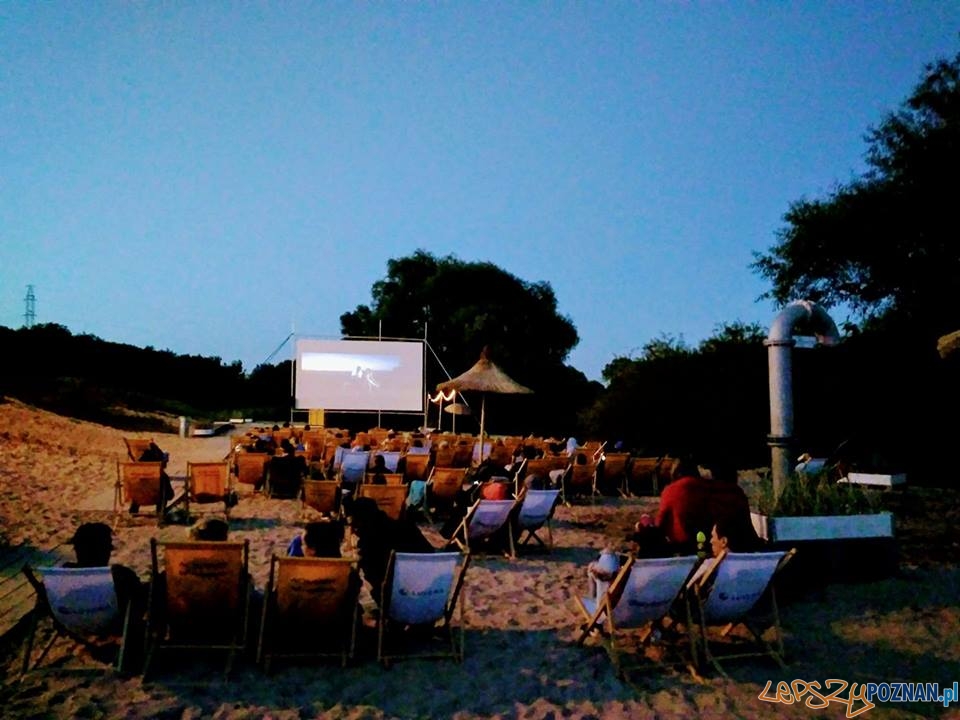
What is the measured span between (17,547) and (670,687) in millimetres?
6141

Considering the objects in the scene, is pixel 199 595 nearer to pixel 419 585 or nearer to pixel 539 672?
pixel 419 585

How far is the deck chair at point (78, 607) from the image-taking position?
3850 millimetres

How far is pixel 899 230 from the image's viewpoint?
17500 millimetres

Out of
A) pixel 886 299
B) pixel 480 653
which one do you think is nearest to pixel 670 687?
pixel 480 653

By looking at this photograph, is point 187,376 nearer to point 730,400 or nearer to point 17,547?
point 730,400

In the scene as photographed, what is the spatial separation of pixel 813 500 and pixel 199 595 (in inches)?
176

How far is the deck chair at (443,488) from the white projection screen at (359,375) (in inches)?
573

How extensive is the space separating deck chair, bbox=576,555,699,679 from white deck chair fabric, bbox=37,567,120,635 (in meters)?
2.60

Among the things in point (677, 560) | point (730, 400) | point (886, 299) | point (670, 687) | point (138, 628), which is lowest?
point (670, 687)

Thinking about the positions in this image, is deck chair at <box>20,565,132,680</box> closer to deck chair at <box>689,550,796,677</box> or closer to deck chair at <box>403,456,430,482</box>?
deck chair at <box>689,550,796,677</box>

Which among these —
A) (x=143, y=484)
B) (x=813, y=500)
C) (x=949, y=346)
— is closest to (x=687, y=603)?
(x=813, y=500)

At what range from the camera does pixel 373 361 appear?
23922mm

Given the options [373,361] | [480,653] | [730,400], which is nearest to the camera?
[480,653]

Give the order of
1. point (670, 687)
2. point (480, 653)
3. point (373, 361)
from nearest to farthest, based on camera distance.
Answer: point (670, 687)
point (480, 653)
point (373, 361)
